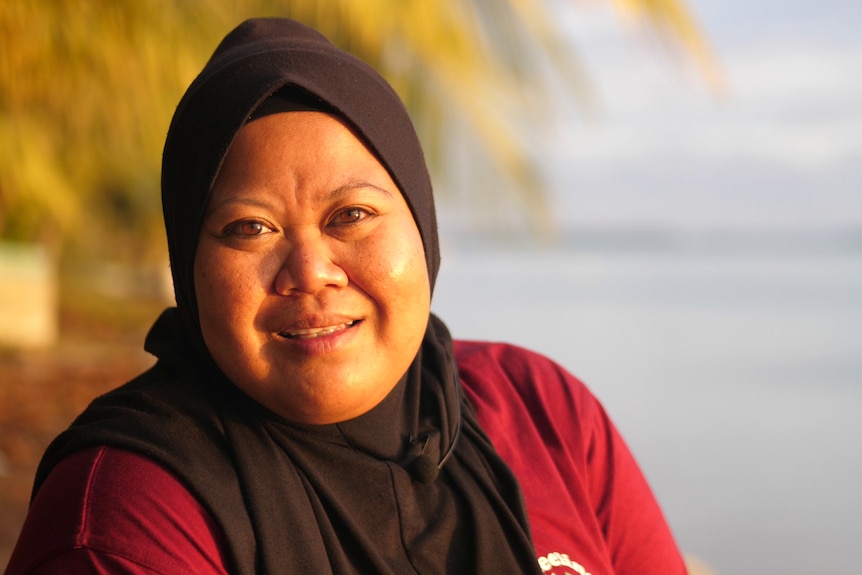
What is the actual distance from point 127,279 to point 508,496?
20.7 m

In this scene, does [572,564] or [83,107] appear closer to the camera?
[572,564]

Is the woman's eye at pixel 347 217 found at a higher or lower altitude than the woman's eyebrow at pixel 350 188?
lower

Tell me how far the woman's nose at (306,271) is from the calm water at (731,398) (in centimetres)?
474

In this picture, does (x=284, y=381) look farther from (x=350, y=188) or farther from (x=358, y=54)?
(x=358, y=54)

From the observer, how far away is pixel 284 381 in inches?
72.6

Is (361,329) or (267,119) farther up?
(267,119)

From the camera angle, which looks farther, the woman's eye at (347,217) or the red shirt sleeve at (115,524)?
the woman's eye at (347,217)

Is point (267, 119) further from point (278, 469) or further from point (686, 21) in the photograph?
point (686, 21)

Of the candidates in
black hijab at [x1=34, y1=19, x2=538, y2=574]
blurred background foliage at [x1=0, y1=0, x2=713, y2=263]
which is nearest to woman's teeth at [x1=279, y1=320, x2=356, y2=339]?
black hijab at [x1=34, y1=19, x2=538, y2=574]

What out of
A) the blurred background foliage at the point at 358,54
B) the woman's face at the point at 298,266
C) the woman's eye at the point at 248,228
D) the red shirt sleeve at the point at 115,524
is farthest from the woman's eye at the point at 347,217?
the blurred background foliage at the point at 358,54

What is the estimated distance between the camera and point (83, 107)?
5.83 m

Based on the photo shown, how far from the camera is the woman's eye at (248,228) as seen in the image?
183cm

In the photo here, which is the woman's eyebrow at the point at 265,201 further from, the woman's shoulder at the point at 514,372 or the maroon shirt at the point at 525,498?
the woman's shoulder at the point at 514,372

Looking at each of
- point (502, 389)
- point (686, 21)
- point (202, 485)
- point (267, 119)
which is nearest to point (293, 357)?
point (202, 485)
